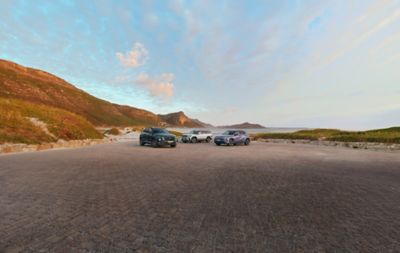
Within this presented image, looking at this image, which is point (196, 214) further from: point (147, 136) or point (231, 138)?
point (231, 138)

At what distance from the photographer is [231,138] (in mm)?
25953

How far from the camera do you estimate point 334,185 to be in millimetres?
6977

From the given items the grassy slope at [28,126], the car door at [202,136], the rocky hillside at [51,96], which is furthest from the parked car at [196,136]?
the rocky hillside at [51,96]

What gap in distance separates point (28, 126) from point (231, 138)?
21.0 metres

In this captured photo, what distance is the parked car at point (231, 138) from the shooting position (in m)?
25.6

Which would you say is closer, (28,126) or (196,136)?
(28,126)

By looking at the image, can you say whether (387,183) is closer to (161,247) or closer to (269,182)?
(269,182)

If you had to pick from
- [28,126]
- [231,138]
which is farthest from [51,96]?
[231,138]

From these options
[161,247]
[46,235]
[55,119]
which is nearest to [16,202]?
[46,235]

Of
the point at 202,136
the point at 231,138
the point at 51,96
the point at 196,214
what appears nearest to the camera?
the point at 196,214

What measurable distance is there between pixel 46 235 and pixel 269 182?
20.4 ft

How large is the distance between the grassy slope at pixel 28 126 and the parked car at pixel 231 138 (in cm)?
1633

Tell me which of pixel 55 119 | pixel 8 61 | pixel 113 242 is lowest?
pixel 113 242

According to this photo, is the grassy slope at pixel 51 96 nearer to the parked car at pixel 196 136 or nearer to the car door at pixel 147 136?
the parked car at pixel 196 136
